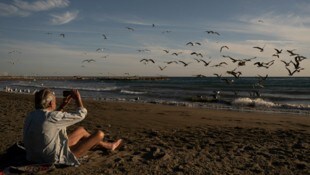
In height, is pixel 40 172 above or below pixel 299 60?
below

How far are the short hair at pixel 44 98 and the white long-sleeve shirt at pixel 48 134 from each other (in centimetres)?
8

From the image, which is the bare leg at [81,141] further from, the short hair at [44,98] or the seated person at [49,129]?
the short hair at [44,98]

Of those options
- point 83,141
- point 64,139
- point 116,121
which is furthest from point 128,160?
point 116,121

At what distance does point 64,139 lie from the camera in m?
5.54

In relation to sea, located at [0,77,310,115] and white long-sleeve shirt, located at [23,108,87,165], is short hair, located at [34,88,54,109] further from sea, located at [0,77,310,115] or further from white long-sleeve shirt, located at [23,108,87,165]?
sea, located at [0,77,310,115]

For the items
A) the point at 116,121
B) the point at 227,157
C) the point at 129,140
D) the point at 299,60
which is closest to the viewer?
the point at 227,157

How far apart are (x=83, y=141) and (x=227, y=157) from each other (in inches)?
103

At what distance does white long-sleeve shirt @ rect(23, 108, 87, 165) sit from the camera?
206 inches

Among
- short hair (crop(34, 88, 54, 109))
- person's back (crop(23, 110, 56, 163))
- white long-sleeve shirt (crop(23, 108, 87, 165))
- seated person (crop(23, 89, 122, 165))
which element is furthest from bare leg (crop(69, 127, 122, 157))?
short hair (crop(34, 88, 54, 109))

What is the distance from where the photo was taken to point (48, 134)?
208 inches

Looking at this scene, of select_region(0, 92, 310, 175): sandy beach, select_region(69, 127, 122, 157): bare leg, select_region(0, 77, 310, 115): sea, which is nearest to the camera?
select_region(0, 92, 310, 175): sandy beach

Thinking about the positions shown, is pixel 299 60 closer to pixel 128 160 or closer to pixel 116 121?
pixel 116 121

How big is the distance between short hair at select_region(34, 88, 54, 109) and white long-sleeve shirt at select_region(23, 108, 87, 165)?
0.28ft

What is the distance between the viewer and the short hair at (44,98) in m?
5.12
